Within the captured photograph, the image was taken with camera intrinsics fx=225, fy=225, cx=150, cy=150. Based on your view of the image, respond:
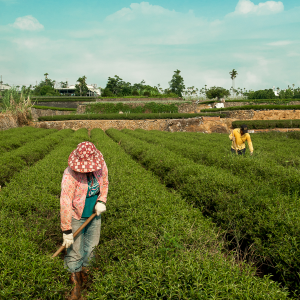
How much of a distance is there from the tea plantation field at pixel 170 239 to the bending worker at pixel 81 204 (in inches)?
7.6

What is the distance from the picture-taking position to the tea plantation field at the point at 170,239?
1.99 metres

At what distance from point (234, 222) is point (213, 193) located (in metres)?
0.85

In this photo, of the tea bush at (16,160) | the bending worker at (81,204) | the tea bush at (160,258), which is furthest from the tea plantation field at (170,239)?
the tea bush at (16,160)

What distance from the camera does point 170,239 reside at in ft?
8.27

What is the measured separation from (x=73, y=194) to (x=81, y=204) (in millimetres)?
165

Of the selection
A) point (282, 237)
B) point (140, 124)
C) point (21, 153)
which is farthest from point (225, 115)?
point (282, 237)

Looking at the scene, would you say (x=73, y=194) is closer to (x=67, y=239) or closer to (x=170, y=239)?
(x=67, y=239)

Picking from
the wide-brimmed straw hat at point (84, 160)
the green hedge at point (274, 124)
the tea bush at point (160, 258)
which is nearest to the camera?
the tea bush at point (160, 258)

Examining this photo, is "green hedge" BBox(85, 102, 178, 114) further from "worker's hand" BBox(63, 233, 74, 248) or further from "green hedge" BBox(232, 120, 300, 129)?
"worker's hand" BBox(63, 233, 74, 248)

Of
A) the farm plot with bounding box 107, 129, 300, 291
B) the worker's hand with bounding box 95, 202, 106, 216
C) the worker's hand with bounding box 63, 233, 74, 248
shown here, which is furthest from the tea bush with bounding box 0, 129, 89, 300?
the farm plot with bounding box 107, 129, 300, 291

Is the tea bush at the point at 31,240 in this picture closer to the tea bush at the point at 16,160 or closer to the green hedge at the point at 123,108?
the tea bush at the point at 16,160

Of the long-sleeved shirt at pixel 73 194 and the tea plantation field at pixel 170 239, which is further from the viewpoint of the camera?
the long-sleeved shirt at pixel 73 194

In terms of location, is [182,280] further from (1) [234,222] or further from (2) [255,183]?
(2) [255,183]

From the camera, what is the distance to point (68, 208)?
2613 millimetres
